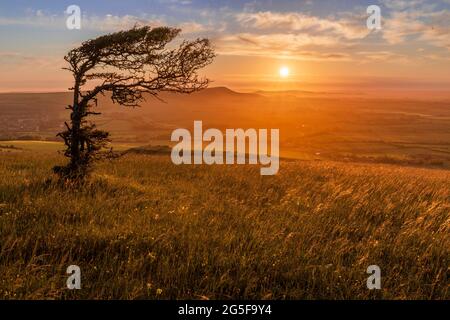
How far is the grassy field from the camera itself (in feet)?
15.1

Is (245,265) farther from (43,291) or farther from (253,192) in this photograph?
(253,192)

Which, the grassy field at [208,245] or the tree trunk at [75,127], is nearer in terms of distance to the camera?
the grassy field at [208,245]

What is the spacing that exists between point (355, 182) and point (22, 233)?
9602 mm

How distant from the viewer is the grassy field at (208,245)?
460cm

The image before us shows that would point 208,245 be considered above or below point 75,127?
below

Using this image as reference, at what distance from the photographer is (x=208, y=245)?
5.70m

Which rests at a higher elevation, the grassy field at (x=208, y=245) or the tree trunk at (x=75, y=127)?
the tree trunk at (x=75, y=127)

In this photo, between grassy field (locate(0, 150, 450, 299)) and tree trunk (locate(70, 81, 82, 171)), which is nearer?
grassy field (locate(0, 150, 450, 299))

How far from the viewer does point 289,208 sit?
8.36 metres

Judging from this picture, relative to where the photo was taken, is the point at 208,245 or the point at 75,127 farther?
the point at 75,127
